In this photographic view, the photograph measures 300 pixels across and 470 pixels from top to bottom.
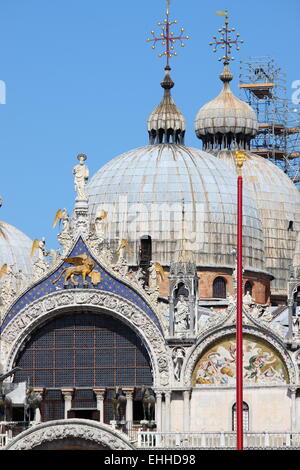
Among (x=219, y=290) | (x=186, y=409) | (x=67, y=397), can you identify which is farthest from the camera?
(x=219, y=290)

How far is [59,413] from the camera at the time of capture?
339 feet

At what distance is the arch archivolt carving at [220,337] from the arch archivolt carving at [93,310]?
90cm

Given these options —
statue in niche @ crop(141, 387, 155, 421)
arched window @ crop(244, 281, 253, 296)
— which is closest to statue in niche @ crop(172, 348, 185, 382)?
statue in niche @ crop(141, 387, 155, 421)

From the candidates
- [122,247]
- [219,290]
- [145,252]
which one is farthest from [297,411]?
[145,252]

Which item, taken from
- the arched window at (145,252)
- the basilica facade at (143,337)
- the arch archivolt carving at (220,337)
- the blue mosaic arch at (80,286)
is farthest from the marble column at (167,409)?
the arched window at (145,252)

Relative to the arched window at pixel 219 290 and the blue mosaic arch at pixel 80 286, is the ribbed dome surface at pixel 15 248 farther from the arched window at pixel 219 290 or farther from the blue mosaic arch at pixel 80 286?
the blue mosaic arch at pixel 80 286

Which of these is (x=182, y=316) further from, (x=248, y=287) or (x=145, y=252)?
(x=248, y=287)

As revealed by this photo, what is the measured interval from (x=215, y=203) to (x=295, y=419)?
16243mm

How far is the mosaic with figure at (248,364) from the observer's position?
99.7 m

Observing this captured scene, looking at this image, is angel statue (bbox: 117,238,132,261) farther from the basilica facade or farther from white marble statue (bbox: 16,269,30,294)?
white marble statue (bbox: 16,269,30,294)

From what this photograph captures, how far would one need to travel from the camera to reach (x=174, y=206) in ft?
367

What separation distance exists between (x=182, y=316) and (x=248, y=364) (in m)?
3.33

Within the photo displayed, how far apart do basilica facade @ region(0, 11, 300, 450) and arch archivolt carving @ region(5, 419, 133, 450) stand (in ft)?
0.13
